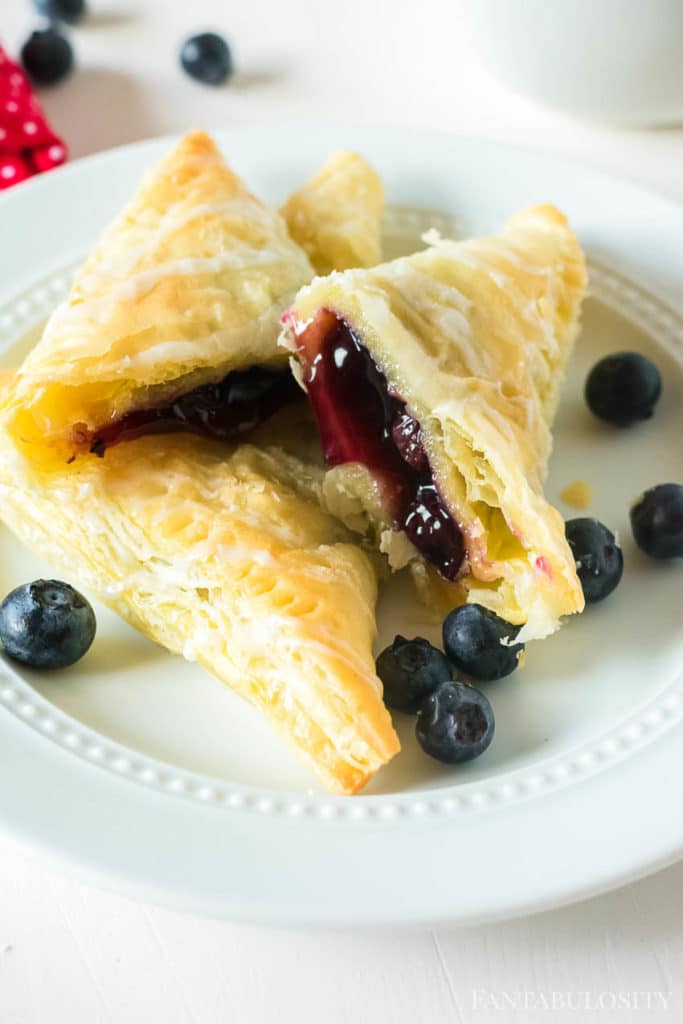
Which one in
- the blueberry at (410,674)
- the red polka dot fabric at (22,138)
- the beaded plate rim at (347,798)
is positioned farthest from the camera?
the red polka dot fabric at (22,138)

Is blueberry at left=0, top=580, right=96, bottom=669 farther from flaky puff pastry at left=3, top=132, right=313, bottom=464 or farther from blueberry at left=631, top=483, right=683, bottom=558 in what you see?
blueberry at left=631, top=483, right=683, bottom=558

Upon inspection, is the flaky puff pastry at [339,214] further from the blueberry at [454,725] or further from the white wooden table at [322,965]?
the white wooden table at [322,965]

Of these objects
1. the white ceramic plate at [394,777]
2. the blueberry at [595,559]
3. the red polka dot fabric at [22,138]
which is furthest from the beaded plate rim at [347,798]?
the red polka dot fabric at [22,138]

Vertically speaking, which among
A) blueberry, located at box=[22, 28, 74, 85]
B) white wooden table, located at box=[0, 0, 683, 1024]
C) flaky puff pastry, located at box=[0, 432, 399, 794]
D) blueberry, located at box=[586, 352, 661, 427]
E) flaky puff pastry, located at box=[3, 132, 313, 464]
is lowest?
white wooden table, located at box=[0, 0, 683, 1024]

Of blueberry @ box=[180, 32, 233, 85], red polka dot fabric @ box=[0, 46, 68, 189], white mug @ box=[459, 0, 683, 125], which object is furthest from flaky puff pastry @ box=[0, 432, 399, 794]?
blueberry @ box=[180, 32, 233, 85]

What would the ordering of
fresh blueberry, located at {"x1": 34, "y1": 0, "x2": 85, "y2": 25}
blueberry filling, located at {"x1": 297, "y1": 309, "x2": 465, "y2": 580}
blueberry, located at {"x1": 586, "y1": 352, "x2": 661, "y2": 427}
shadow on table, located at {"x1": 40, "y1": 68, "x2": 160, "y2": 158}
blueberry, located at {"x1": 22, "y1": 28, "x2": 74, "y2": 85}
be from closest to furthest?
blueberry filling, located at {"x1": 297, "y1": 309, "x2": 465, "y2": 580} < blueberry, located at {"x1": 586, "y1": 352, "x2": 661, "y2": 427} < shadow on table, located at {"x1": 40, "y1": 68, "x2": 160, "y2": 158} < blueberry, located at {"x1": 22, "y1": 28, "x2": 74, "y2": 85} < fresh blueberry, located at {"x1": 34, "y1": 0, "x2": 85, "y2": 25}

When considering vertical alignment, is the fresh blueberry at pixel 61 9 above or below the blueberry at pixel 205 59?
above

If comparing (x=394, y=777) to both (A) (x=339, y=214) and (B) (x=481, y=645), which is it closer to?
(B) (x=481, y=645)
